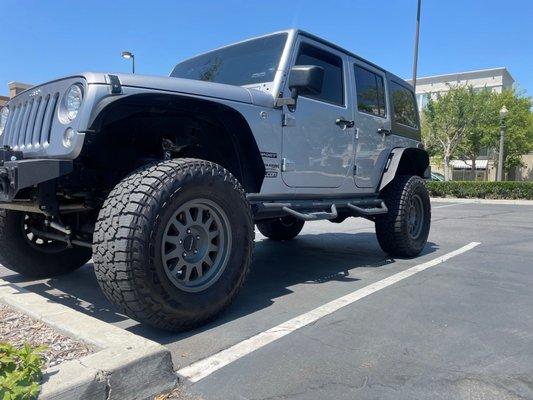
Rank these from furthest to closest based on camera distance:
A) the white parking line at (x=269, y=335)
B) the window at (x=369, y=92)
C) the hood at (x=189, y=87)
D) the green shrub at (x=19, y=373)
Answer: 1. the window at (x=369, y=92)
2. the hood at (x=189, y=87)
3. the white parking line at (x=269, y=335)
4. the green shrub at (x=19, y=373)

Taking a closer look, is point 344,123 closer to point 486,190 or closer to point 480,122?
point 486,190

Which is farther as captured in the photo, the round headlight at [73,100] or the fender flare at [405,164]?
the fender flare at [405,164]

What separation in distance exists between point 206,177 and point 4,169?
1.23m

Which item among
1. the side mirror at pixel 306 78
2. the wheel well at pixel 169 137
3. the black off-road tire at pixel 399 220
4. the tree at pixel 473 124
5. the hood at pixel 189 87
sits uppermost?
the tree at pixel 473 124

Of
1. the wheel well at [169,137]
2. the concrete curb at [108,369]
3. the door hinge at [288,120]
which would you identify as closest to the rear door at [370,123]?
the door hinge at [288,120]

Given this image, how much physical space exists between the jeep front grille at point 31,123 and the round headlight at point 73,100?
0.17m

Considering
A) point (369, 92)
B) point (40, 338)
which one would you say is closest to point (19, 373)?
point (40, 338)

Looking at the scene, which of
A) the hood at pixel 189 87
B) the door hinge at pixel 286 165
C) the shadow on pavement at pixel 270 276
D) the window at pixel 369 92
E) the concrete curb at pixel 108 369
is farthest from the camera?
the window at pixel 369 92

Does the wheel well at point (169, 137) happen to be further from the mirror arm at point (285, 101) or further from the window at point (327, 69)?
the window at point (327, 69)

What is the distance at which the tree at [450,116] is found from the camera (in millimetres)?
30772

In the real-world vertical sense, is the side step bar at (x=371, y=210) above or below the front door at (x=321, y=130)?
below

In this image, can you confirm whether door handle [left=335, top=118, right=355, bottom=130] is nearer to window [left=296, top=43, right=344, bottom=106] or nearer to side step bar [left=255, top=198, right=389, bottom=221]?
window [left=296, top=43, right=344, bottom=106]

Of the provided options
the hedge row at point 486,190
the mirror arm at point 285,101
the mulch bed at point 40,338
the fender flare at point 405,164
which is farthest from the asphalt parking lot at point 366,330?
the hedge row at point 486,190

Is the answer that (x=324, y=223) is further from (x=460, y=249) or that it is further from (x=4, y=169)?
(x=4, y=169)
